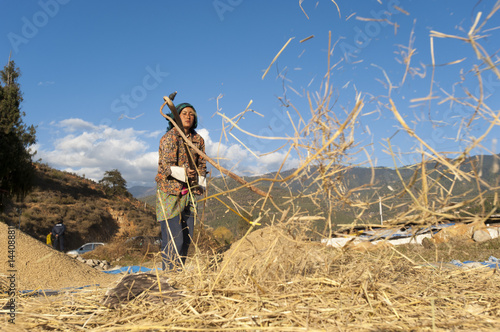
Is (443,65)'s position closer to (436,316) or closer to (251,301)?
(436,316)

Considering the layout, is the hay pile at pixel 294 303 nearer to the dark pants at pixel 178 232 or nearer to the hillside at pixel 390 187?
the hillside at pixel 390 187

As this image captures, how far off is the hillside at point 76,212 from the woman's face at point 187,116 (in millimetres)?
20147

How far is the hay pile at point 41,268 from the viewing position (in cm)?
388

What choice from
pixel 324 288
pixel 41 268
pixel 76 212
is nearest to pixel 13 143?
Result: pixel 76 212

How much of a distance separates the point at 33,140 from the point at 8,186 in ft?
24.6

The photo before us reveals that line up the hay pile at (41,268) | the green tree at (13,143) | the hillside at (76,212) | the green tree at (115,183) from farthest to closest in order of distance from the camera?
the green tree at (115,183)
the hillside at (76,212)
the green tree at (13,143)
the hay pile at (41,268)

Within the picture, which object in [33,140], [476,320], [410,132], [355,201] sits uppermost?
[33,140]

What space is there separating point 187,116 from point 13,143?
18.5 m

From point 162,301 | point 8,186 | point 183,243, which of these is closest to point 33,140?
point 8,186

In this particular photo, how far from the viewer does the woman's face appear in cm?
304

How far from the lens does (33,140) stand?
72.9ft

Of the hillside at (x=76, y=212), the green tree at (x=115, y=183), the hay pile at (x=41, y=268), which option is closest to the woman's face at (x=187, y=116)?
the hay pile at (x=41, y=268)

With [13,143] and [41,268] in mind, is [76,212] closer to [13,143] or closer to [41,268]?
[13,143]

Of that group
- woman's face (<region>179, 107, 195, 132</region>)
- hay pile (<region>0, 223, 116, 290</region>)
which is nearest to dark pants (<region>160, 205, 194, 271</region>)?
woman's face (<region>179, 107, 195, 132</region>)
